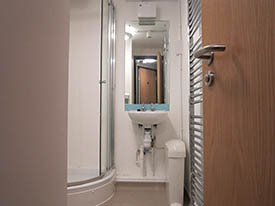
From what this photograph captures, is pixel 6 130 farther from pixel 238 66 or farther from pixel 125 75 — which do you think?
pixel 125 75

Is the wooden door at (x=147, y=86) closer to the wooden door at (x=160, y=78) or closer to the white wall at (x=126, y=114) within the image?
Result: the wooden door at (x=160, y=78)

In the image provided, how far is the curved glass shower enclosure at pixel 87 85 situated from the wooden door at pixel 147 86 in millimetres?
433

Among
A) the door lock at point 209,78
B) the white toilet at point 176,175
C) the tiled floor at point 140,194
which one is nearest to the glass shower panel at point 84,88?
the tiled floor at point 140,194

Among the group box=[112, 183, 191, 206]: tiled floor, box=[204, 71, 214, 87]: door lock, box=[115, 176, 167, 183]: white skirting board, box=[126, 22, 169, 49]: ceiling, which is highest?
box=[126, 22, 169, 49]: ceiling

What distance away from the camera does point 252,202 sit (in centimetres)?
45

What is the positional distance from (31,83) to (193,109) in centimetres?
135

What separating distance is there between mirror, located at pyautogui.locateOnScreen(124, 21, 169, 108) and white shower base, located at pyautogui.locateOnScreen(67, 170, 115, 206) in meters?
1.09

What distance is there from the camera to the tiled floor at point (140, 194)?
1960 millimetres

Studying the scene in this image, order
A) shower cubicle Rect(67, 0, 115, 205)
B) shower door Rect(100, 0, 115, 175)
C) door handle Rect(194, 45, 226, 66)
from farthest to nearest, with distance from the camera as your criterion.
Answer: shower cubicle Rect(67, 0, 115, 205) → shower door Rect(100, 0, 115, 175) → door handle Rect(194, 45, 226, 66)

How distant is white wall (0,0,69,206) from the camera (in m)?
0.50

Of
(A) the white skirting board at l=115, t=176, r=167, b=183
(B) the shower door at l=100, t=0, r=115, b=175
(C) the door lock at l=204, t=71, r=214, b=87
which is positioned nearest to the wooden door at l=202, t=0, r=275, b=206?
(C) the door lock at l=204, t=71, r=214, b=87

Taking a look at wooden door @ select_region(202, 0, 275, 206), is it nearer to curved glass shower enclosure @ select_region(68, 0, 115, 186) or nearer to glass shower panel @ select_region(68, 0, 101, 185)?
curved glass shower enclosure @ select_region(68, 0, 115, 186)

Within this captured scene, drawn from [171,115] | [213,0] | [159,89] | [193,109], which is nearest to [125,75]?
[159,89]

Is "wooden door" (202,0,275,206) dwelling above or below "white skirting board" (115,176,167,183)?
above
